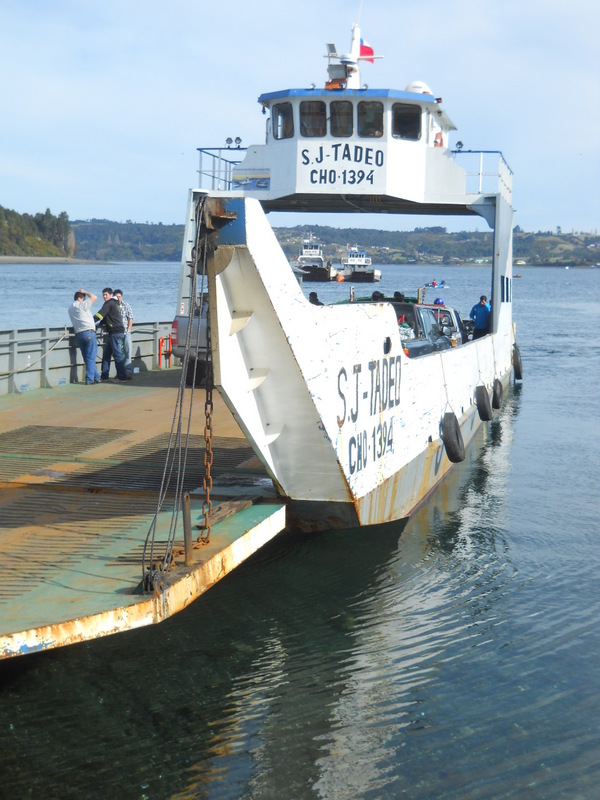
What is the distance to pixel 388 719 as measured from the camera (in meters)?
5.50

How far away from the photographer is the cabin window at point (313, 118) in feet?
50.0

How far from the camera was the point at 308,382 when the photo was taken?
625 cm

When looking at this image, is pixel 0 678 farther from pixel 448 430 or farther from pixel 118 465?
pixel 448 430

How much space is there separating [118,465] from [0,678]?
2.87m

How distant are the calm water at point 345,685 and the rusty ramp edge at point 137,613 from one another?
2.60 ft

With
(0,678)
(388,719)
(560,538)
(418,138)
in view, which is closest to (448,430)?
(560,538)

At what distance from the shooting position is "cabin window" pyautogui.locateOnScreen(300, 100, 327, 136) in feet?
50.0

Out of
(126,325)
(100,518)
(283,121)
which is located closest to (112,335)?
(126,325)

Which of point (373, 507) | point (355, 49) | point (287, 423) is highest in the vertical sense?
point (355, 49)

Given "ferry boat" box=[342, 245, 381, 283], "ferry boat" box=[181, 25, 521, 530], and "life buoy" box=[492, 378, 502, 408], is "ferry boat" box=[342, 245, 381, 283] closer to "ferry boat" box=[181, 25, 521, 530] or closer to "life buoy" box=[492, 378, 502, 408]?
"life buoy" box=[492, 378, 502, 408]

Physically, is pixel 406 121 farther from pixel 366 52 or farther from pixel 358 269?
pixel 358 269

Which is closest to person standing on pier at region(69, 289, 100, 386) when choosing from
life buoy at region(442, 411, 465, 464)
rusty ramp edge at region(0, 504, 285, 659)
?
life buoy at region(442, 411, 465, 464)

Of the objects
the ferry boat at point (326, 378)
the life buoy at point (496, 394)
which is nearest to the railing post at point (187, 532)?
the ferry boat at point (326, 378)

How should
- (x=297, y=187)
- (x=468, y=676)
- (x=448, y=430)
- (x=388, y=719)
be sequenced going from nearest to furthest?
(x=388, y=719)
(x=468, y=676)
(x=448, y=430)
(x=297, y=187)
